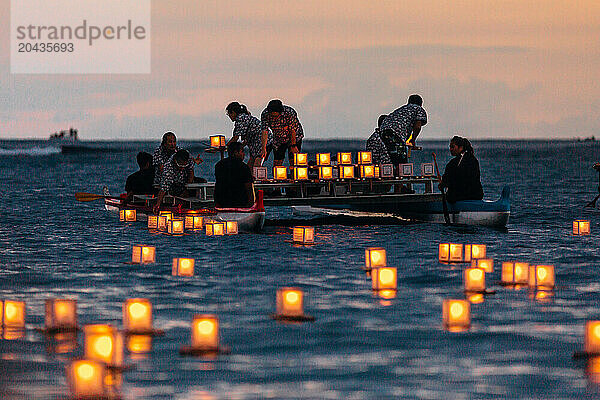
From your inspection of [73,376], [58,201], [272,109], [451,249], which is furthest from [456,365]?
[58,201]

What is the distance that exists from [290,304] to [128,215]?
17429 millimetres

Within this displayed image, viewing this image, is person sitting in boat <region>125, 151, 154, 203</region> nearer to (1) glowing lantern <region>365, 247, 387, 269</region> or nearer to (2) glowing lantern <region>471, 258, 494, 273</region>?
(1) glowing lantern <region>365, 247, 387, 269</region>

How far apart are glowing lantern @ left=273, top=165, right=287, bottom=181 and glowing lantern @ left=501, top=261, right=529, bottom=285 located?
39.2 feet

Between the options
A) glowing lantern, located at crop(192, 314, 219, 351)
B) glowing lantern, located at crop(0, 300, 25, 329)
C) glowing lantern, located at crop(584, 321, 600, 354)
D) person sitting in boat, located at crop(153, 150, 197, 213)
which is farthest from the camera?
person sitting in boat, located at crop(153, 150, 197, 213)

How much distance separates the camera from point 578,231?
26.7 metres

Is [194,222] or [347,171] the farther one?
[347,171]

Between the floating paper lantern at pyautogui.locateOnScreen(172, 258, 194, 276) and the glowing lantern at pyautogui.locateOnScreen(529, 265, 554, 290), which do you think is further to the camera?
the floating paper lantern at pyautogui.locateOnScreen(172, 258, 194, 276)

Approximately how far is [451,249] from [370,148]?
10.2 metres

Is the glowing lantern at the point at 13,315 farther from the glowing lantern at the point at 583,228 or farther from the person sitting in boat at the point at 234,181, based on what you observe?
the glowing lantern at the point at 583,228

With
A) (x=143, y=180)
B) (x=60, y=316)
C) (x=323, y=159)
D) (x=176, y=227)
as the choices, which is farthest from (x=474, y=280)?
(x=143, y=180)

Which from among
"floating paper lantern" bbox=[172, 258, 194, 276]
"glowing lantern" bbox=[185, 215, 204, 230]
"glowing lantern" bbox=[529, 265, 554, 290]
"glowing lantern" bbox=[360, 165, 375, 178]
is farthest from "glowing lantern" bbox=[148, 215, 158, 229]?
"glowing lantern" bbox=[529, 265, 554, 290]

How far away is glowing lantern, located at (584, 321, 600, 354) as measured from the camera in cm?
1134

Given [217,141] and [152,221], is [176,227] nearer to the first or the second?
[152,221]

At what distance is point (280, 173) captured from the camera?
28.1 meters
